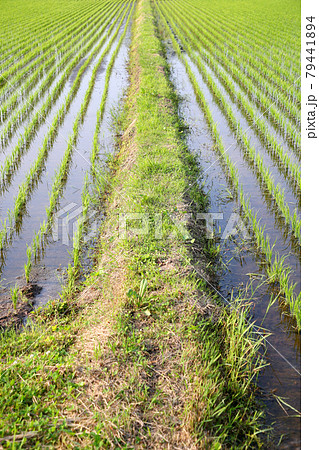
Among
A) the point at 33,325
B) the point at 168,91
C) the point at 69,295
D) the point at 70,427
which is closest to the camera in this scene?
the point at 70,427

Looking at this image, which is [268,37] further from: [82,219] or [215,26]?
[82,219]

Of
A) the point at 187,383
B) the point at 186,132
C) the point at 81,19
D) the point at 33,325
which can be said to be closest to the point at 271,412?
the point at 187,383

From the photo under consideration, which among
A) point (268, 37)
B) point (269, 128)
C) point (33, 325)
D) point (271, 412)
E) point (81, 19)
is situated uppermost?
point (81, 19)

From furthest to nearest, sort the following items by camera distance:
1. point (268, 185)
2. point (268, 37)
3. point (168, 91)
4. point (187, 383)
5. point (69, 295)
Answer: point (268, 37)
point (168, 91)
point (268, 185)
point (69, 295)
point (187, 383)

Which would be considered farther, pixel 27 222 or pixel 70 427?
pixel 27 222

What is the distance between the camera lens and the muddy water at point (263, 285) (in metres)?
2.19

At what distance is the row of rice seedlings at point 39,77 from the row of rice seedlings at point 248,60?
445 centimetres

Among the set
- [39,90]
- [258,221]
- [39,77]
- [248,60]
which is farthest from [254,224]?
[248,60]

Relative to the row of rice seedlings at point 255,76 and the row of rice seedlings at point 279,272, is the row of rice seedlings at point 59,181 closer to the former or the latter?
the row of rice seedlings at point 279,272

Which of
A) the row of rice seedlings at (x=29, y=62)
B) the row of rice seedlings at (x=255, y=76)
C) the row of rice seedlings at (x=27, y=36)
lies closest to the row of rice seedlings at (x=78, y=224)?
the row of rice seedlings at (x=255, y=76)

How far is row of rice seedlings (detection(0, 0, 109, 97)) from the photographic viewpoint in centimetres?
855

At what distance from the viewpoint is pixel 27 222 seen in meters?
4.03

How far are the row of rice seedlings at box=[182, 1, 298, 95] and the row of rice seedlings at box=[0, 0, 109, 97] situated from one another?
5549 millimetres

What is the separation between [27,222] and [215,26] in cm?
1380
